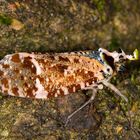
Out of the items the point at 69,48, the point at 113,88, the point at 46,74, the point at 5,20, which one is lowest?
the point at 113,88

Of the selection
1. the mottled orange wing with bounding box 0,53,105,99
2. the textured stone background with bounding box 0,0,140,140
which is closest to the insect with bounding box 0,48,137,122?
the mottled orange wing with bounding box 0,53,105,99

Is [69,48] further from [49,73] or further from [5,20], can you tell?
[49,73]

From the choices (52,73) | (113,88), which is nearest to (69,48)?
(113,88)

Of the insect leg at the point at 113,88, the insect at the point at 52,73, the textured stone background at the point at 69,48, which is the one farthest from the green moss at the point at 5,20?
→ the insect leg at the point at 113,88

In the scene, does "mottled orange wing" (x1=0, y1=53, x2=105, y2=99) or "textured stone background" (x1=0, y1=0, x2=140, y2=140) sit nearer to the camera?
"mottled orange wing" (x1=0, y1=53, x2=105, y2=99)

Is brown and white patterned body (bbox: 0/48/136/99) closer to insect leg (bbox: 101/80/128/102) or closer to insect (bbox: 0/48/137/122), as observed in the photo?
insect (bbox: 0/48/137/122)

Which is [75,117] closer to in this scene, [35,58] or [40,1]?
[35,58]
